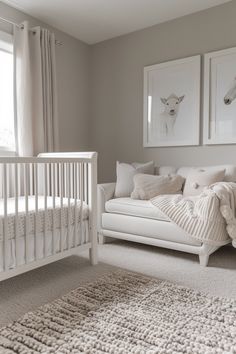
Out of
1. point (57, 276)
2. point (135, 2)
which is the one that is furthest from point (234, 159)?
point (57, 276)

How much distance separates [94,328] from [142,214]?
1287 mm

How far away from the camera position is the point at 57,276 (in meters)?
2.08

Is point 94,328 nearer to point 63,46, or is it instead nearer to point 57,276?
point 57,276

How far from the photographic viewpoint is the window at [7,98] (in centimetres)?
294

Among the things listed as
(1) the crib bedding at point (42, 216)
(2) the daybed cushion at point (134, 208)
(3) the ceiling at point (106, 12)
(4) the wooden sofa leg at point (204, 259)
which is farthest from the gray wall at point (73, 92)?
(4) the wooden sofa leg at point (204, 259)

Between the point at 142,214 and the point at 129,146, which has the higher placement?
the point at 129,146

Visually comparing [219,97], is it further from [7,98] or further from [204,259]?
[7,98]

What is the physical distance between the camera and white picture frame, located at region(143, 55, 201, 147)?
10.3 feet

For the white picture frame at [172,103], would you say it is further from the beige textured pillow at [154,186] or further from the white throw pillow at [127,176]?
the beige textured pillow at [154,186]

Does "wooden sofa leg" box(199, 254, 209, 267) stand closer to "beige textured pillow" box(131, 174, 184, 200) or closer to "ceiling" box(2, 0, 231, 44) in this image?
"beige textured pillow" box(131, 174, 184, 200)

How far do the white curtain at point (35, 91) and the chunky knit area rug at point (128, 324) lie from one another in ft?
5.58

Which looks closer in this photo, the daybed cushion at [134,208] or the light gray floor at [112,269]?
the light gray floor at [112,269]

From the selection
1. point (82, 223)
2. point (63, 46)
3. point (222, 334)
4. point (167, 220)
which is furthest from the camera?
point (63, 46)

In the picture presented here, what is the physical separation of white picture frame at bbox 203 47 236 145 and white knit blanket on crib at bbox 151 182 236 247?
0.82 metres
